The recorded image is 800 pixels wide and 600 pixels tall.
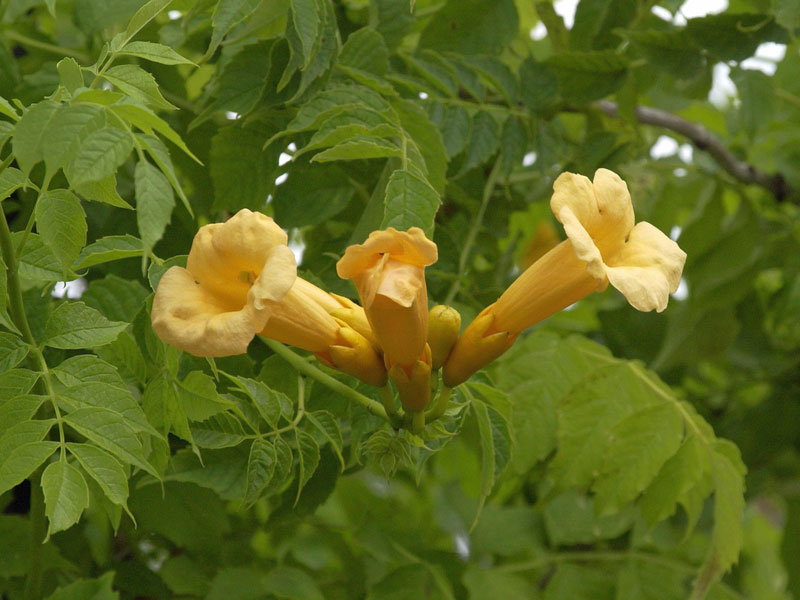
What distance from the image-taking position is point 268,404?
1.08 metres

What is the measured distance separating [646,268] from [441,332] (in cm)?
25

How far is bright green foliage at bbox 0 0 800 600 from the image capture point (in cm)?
98

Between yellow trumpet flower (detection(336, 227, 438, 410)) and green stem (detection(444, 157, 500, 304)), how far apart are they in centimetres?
46

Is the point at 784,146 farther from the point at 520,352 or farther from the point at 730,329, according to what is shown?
the point at 520,352

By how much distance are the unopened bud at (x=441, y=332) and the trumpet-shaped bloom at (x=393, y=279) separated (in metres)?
0.06

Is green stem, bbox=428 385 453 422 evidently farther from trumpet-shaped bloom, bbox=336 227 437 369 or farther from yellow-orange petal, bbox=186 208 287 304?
yellow-orange petal, bbox=186 208 287 304

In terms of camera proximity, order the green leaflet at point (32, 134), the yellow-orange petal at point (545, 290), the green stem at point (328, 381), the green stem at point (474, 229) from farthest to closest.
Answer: the green stem at point (474, 229), the green stem at point (328, 381), the yellow-orange petal at point (545, 290), the green leaflet at point (32, 134)

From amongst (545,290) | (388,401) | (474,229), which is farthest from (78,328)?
(474,229)

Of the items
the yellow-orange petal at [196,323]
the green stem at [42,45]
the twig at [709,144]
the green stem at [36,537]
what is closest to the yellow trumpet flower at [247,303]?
the yellow-orange petal at [196,323]

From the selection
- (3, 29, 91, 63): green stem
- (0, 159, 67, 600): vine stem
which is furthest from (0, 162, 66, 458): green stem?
(3, 29, 91, 63): green stem

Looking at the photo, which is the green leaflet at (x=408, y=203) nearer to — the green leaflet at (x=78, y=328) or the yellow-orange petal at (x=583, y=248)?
the yellow-orange petal at (x=583, y=248)

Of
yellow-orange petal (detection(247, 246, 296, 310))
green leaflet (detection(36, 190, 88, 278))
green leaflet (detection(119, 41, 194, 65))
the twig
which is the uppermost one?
green leaflet (detection(119, 41, 194, 65))

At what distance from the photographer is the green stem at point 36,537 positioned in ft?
3.85

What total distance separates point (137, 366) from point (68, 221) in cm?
28
